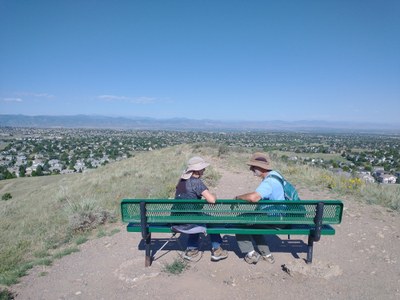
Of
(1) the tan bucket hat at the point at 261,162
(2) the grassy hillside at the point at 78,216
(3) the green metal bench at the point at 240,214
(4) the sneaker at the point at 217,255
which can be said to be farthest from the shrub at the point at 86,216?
(1) the tan bucket hat at the point at 261,162

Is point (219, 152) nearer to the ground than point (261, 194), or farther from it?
nearer to the ground

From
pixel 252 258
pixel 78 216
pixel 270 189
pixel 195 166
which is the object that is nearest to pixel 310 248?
pixel 252 258

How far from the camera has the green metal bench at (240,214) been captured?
393 cm

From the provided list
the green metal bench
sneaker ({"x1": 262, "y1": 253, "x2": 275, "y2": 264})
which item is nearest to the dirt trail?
sneaker ({"x1": 262, "y1": 253, "x2": 275, "y2": 264})

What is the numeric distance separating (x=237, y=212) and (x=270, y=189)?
529 mm

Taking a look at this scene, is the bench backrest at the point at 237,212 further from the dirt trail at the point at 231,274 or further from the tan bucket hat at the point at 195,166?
the dirt trail at the point at 231,274

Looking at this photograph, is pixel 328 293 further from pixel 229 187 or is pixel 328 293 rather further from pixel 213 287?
pixel 229 187

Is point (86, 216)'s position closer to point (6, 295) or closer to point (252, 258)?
point (6, 295)

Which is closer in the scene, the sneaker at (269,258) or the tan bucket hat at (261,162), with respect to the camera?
the tan bucket hat at (261,162)

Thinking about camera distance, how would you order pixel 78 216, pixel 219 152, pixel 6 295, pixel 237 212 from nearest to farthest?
pixel 6 295
pixel 237 212
pixel 78 216
pixel 219 152

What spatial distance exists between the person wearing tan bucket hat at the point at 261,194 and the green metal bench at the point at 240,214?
0.44ft

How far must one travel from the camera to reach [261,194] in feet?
12.5

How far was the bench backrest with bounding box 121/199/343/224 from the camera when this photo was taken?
3.93 meters

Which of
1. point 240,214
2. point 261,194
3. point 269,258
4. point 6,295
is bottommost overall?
point 6,295
